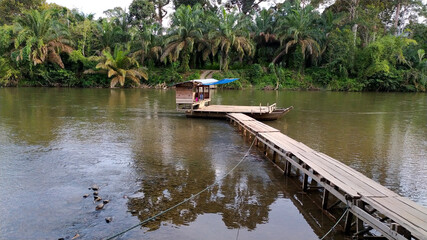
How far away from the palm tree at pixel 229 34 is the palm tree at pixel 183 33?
1.97 m

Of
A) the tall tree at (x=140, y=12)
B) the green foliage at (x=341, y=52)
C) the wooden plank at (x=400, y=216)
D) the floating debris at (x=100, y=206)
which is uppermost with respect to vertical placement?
the tall tree at (x=140, y=12)

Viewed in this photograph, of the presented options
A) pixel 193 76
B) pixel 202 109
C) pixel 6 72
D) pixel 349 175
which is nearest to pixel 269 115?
pixel 202 109

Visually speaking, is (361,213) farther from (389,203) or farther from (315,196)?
(315,196)

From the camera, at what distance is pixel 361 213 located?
463 centimetres

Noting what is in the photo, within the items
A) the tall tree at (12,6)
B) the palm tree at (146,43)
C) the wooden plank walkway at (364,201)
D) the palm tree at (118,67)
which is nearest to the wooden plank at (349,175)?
the wooden plank walkway at (364,201)

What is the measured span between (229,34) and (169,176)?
30561 millimetres

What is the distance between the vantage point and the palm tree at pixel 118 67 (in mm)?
33938

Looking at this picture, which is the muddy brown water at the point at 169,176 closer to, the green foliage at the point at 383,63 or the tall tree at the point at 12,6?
the green foliage at the point at 383,63

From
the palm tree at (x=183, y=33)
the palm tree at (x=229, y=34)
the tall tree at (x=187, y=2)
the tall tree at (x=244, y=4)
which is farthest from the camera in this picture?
the tall tree at (x=244, y=4)

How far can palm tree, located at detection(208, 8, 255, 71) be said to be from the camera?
3588 cm

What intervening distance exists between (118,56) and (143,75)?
10.9 feet

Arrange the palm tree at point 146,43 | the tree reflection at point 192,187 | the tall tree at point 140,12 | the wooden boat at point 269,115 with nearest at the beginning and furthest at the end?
the tree reflection at point 192,187 → the wooden boat at point 269,115 → the palm tree at point 146,43 → the tall tree at point 140,12

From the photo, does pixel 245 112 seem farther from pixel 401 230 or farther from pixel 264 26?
pixel 264 26

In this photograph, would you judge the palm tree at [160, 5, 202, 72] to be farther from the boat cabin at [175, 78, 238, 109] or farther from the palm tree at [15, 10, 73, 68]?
the boat cabin at [175, 78, 238, 109]
